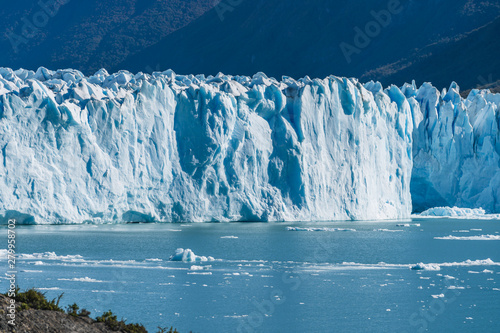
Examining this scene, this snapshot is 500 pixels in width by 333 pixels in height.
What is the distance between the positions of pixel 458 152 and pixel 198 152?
1444 centimetres

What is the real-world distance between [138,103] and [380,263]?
42.9 ft

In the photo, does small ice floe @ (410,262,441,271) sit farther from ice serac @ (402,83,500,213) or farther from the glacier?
ice serac @ (402,83,500,213)

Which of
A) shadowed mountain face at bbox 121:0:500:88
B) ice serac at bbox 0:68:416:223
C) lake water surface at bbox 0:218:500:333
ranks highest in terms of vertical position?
shadowed mountain face at bbox 121:0:500:88

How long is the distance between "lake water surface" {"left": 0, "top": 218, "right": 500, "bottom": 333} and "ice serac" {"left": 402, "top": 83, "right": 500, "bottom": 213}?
10.9 m

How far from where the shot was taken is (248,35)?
10450cm

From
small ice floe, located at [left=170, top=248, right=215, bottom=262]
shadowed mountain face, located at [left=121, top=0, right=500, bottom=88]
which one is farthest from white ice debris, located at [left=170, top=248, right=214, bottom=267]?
shadowed mountain face, located at [left=121, top=0, right=500, bottom=88]

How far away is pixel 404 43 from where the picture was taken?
89.9 meters

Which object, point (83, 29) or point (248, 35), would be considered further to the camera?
point (248, 35)

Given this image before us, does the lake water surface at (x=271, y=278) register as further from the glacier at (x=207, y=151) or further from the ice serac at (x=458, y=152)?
the ice serac at (x=458, y=152)

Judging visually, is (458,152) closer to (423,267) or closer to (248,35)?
(423,267)

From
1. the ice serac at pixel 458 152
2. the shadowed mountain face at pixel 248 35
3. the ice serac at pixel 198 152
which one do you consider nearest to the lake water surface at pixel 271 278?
the ice serac at pixel 198 152

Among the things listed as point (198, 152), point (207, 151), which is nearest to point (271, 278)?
point (207, 151)

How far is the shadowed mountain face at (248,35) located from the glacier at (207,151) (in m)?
45.4

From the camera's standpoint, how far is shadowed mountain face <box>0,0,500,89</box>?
8675 cm
